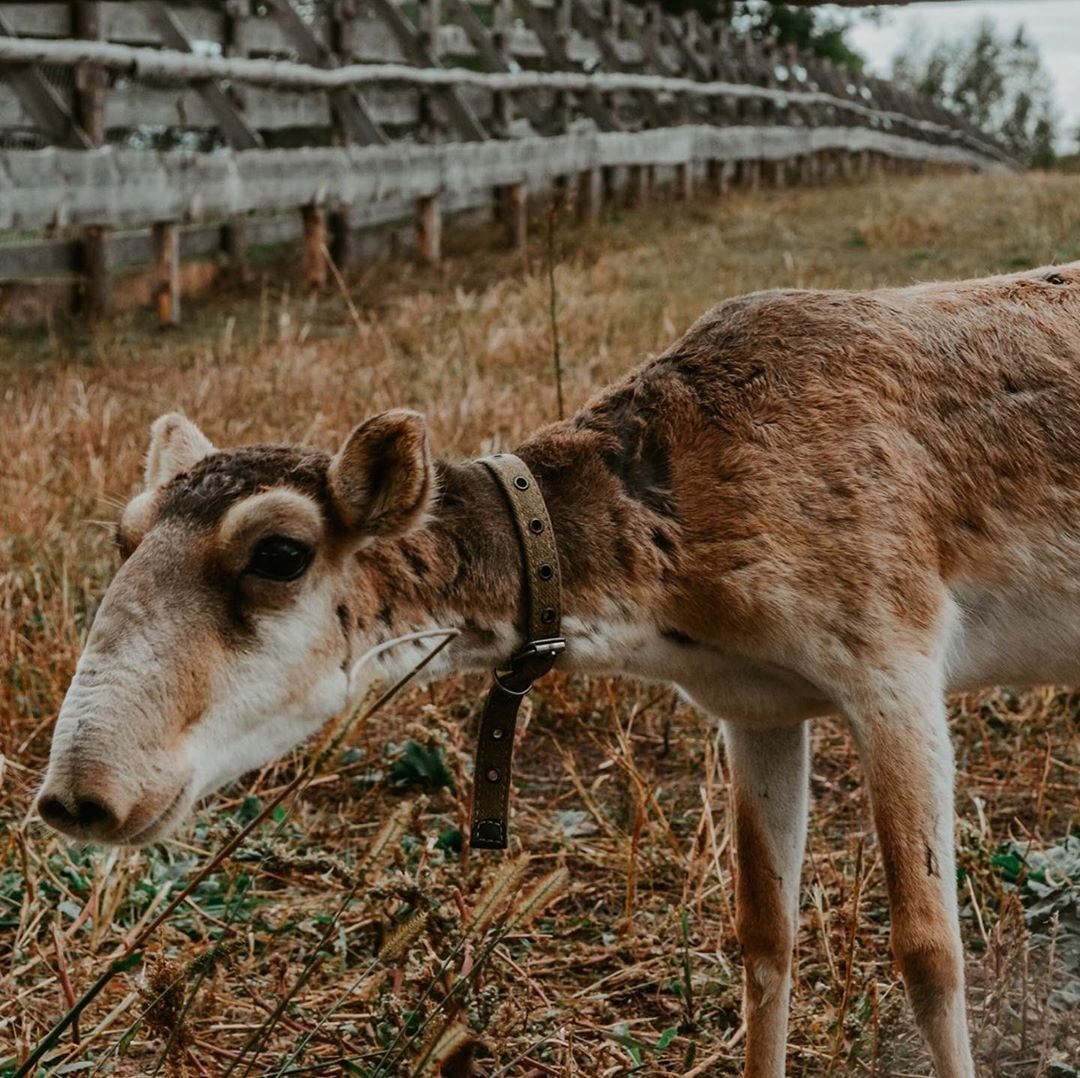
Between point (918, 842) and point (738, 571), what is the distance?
2.07 ft

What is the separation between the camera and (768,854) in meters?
3.66

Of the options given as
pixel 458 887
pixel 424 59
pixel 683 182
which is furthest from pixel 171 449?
pixel 683 182

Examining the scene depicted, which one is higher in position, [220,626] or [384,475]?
[384,475]

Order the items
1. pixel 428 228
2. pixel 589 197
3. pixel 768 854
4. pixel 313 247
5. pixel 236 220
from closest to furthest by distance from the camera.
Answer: pixel 768 854
pixel 313 247
pixel 236 220
pixel 428 228
pixel 589 197

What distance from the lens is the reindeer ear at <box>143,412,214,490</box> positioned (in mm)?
3365

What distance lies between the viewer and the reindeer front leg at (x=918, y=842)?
3137mm

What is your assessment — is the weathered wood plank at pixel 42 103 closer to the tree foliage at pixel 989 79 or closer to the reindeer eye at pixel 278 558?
the reindeer eye at pixel 278 558

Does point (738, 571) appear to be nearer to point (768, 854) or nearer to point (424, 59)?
point (768, 854)

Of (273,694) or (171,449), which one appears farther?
(171,449)

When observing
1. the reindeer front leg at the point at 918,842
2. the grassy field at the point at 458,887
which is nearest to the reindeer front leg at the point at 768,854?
the grassy field at the point at 458,887

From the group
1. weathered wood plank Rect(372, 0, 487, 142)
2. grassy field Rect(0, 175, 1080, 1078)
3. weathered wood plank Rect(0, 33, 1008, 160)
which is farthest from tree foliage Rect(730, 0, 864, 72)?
grassy field Rect(0, 175, 1080, 1078)

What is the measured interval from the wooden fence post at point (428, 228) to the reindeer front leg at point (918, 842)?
11759 mm

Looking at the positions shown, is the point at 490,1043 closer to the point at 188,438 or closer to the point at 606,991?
the point at 606,991

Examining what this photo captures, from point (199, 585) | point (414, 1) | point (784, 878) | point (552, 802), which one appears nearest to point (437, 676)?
point (199, 585)
